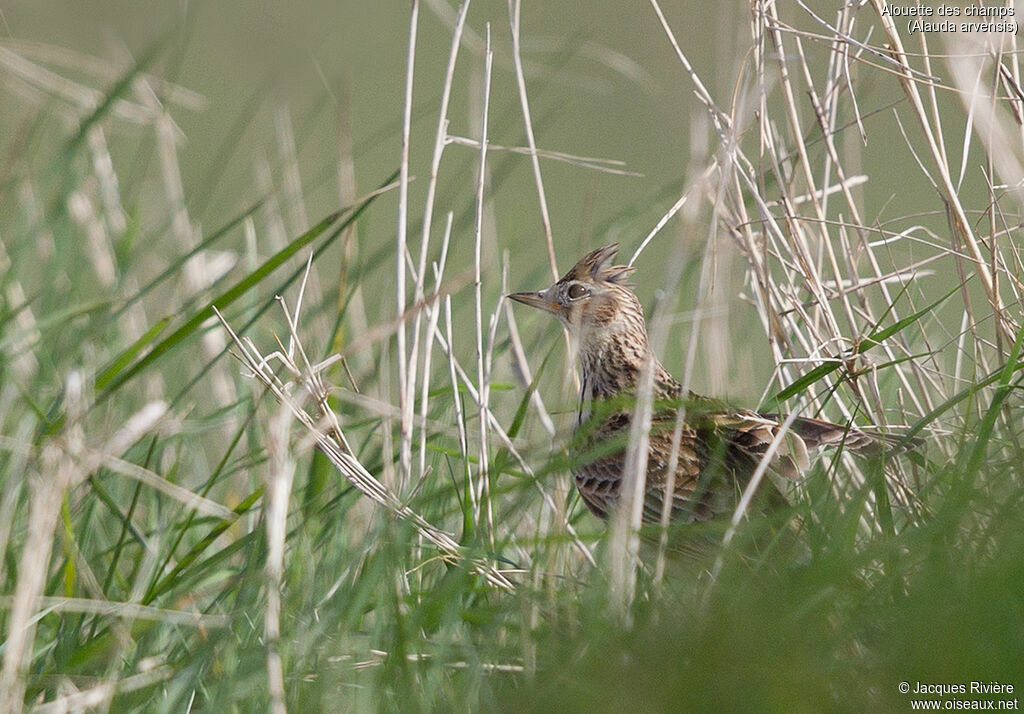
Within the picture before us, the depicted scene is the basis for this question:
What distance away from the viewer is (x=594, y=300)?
4062 millimetres

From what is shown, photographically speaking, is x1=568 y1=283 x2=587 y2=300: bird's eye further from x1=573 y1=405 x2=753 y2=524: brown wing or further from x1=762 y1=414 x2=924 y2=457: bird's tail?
x1=762 y1=414 x2=924 y2=457: bird's tail

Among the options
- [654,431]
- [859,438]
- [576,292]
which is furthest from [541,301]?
[859,438]

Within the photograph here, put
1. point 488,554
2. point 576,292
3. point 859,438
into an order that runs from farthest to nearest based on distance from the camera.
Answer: point 576,292 < point 859,438 < point 488,554

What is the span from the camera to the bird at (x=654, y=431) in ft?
9.57

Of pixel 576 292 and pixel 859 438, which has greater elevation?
pixel 576 292

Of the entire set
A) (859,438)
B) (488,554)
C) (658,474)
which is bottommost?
(488,554)

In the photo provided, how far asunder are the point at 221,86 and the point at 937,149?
13.3 meters

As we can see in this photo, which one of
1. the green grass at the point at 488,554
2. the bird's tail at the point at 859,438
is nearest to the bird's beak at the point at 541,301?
the green grass at the point at 488,554

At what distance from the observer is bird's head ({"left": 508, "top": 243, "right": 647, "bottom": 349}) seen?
395cm

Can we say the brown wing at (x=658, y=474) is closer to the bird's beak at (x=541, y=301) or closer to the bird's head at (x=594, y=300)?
the bird's head at (x=594, y=300)

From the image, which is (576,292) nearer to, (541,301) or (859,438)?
(541,301)

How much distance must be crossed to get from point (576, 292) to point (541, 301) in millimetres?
132

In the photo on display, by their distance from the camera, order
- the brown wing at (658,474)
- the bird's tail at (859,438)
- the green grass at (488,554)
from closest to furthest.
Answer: the green grass at (488,554) → the bird's tail at (859,438) → the brown wing at (658,474)

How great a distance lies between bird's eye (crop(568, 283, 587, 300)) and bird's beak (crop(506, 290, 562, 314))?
0.07 m
